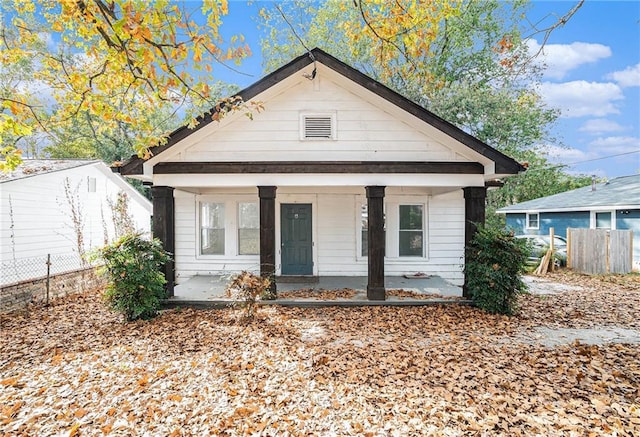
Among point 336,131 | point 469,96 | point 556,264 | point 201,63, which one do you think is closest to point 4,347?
point 201,63

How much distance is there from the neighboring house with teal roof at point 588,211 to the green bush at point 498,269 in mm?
5438

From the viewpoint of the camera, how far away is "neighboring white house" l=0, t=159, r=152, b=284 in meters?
9.98

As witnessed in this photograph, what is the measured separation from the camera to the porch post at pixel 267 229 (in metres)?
6.87

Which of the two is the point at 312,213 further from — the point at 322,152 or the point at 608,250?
the point at 608,250

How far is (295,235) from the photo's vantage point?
953cm

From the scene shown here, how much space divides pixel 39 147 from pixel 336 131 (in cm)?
2723

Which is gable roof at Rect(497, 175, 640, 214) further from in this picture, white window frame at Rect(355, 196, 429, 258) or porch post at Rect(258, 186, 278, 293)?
porch post at Rect(258, 186, 278, 293)

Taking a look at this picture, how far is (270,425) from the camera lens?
3104mm

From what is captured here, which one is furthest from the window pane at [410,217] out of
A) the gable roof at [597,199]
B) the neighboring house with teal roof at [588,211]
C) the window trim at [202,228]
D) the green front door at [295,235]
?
the gable roof at [597,199]

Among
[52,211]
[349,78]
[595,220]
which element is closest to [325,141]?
[349,78]

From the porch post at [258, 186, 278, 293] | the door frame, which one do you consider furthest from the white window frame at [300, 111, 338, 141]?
the door frame

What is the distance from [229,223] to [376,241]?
16.1ft

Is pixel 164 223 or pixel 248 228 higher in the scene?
pixel 164 223

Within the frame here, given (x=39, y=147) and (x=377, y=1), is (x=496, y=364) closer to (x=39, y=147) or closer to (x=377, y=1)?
(x=377, y=1)
